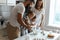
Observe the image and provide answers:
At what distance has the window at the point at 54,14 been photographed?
11.3ft

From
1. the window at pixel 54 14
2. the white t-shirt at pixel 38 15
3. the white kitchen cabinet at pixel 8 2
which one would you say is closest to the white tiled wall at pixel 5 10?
the white kitchen cabinet at pixel 8 2

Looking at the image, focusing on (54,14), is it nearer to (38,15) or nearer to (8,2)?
(38,15)

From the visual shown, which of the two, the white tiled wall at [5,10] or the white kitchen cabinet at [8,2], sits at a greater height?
the white kitchen cabinet at [8,2]

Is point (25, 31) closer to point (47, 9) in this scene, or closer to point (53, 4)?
point (47, 9)

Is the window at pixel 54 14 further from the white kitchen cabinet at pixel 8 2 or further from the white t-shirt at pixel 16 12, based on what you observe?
the white t-shirt at pixel 16 12

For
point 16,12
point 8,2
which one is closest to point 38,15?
point 16,12

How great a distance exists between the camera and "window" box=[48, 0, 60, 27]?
344 centimetres

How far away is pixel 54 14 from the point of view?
3.54 m

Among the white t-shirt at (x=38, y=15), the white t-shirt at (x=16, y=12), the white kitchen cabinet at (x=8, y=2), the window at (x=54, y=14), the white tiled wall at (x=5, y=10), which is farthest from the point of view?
the white tiled wall at (x=5, y=10)

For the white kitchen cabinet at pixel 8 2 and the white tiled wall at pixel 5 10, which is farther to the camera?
the white tiled wall at pixel 5 10

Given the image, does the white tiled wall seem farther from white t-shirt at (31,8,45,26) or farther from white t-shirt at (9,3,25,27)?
white t-shirt at (9,3,25,27)

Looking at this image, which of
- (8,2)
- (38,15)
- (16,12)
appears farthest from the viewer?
(8,2)

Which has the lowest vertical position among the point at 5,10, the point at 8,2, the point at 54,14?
the point at 54,14

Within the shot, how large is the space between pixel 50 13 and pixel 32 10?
0.75 metres
